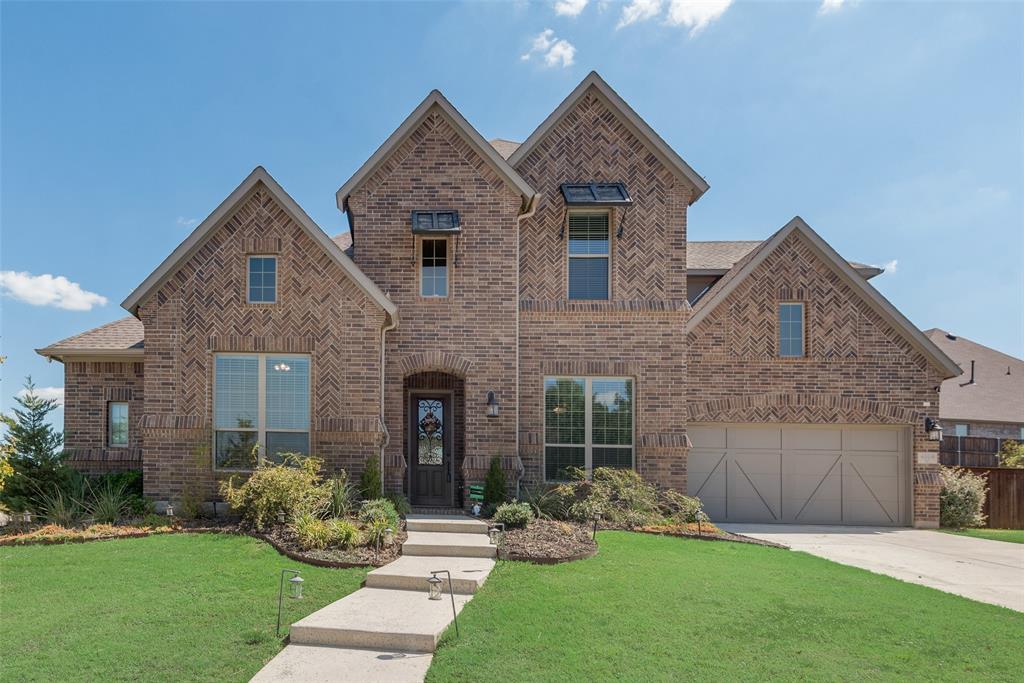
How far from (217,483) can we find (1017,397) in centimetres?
2698

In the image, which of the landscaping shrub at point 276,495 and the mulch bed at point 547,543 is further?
the landscaping shrub at point 276,495

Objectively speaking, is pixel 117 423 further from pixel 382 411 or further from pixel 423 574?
pixel 423 574

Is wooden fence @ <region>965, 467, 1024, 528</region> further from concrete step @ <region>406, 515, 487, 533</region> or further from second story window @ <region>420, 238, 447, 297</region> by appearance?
second story window @ <region>420, 238, 447, 297</region>

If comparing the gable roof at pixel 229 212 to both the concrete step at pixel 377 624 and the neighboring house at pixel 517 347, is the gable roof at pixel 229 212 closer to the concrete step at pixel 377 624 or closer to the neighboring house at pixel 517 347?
the neighboring house at pixel 517 347

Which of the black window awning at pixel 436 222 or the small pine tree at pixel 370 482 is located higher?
the black window awning at pixel 436 222

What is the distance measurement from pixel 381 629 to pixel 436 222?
8.01 m

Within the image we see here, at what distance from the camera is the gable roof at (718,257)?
1583 centimetres

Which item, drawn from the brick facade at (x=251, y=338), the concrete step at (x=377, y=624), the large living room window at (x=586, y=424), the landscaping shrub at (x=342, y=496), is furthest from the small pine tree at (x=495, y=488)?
the concrete step at (x=377, y=624)

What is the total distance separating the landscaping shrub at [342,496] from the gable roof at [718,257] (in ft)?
32.6

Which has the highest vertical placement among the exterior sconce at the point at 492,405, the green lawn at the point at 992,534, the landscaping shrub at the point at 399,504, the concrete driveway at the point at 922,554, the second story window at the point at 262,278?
the second story window at the point at 262,278

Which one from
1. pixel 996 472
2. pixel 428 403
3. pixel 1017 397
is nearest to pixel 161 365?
pixel 428 403

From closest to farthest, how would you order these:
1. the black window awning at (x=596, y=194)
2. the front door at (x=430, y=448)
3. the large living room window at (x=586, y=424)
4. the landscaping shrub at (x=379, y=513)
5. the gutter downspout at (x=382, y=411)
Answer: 1. the landscaping shrub at (x=379, y=513)
2. the gutter downspout at (x=382, y=411)
3. the black window awning at (x=596, y=194)
4. the large living room window at (x=586, y=424)
5. the front door at (x=430, y=448)

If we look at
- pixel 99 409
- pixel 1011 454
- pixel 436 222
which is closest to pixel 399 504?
pixel 436 222

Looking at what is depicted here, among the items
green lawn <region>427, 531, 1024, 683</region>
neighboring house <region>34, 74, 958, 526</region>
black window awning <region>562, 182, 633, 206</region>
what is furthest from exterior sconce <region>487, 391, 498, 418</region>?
black window awning <region>562, 182, 633, 206</region>
